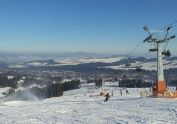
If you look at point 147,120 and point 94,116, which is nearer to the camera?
point 147,120

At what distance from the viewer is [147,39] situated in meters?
58.2

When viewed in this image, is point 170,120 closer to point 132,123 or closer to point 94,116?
point 132,123

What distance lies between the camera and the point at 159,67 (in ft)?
188

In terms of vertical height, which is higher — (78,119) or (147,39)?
(147,39)

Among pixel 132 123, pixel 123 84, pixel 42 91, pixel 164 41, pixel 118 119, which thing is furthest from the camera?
pixel 123 84

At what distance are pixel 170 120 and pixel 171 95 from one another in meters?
24.3

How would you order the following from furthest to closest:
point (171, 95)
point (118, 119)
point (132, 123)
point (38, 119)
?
point (171, 95) → point (38, 119) → point (118, 119) → point (132, 123)

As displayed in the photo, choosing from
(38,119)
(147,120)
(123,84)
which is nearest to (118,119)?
(147,120)

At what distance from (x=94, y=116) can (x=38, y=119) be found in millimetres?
4361

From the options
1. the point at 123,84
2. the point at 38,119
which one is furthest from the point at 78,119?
the point at 123,84

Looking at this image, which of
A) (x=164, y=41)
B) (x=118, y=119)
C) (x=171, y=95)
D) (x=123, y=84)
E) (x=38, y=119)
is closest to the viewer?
(x=118, y=119)

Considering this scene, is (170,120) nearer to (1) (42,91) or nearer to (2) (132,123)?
(2) (132,123)

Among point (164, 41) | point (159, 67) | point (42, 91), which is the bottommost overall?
point (42, 91)

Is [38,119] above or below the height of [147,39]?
below
